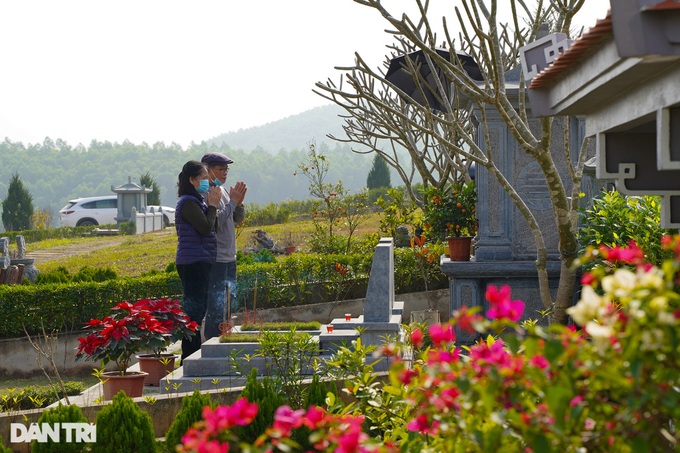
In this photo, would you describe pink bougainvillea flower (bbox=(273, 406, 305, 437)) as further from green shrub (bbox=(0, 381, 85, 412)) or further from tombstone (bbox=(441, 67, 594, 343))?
tombstone (bbox=(441, 67, 594, 343))

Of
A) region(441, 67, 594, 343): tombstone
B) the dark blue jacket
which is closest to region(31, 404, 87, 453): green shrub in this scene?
the dark blue jacket

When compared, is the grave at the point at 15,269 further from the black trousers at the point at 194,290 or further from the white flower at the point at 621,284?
the white flower at the point at 621,284

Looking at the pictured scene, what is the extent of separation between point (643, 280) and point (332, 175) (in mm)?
144151

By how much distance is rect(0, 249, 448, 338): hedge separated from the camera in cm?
1166

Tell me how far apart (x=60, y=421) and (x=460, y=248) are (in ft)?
18.3

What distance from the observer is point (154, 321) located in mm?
7141

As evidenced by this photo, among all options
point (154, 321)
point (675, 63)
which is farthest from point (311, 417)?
point (154, 321)

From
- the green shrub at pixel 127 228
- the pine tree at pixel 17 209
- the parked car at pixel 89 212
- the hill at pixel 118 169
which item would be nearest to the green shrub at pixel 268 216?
the green shrub at pixel 127 228

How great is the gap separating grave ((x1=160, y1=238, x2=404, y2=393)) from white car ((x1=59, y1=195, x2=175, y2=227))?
107 feet

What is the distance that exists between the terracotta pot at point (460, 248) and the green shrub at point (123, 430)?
5189 millimetres

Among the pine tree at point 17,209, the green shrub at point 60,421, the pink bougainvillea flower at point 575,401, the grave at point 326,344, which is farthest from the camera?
the pine tree at point 17,209

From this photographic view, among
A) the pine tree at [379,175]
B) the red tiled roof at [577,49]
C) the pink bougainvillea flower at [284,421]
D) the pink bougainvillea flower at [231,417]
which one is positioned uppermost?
the pine tree at [379,175]

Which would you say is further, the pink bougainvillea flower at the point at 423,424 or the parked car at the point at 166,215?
the parked car at the point at 166,215

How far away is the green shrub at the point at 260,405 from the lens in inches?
210
